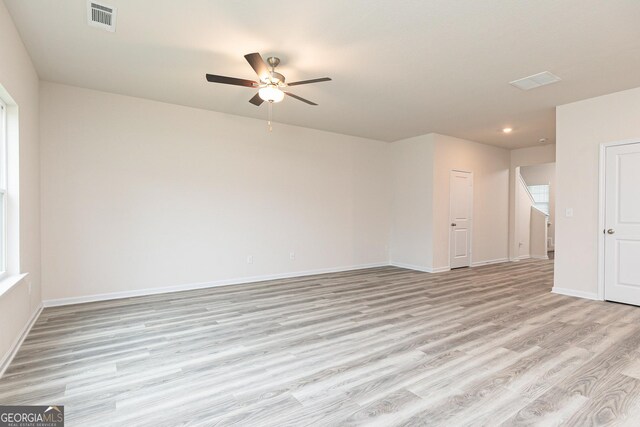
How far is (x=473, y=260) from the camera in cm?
712

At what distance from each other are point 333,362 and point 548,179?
10375 millimetres

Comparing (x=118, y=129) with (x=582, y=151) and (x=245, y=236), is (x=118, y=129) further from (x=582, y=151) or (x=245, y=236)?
(x=582, y=151)

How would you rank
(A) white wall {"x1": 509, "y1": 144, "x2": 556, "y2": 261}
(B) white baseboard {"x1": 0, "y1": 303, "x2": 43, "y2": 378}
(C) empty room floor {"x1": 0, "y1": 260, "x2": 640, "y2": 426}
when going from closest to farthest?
1. (C) empty room floor {"x1": 0, "y1": 260, "x2": 640, "y2": 426}
2. (B) white baseboard {"x1": 0, "y1": 303, "x2": 43, "y2": 378}
3. (A) white wall {"x1": 509, "y1": 144, "x2": 556, "y2": 261}

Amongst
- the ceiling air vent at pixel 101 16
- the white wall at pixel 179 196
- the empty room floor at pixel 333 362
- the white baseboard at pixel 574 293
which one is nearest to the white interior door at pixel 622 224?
the white baseboard at pixel 574 293

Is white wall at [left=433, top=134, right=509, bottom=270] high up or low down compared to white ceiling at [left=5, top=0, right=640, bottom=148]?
down

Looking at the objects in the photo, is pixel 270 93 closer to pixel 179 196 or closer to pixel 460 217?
pixel 179 196

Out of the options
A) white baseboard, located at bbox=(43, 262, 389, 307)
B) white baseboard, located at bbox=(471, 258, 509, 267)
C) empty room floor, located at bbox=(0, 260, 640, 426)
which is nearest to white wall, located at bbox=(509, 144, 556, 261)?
white baseboard, located at bbox=(471, 258, 509, 267)

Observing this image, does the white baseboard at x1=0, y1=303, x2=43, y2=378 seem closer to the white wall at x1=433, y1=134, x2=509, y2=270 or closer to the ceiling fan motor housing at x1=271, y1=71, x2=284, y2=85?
the ceiling fan motor housing at x1=271, y1=71, x2=284, y2=85

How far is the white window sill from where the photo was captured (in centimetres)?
246

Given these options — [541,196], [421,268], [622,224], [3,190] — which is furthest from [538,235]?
[3,190]

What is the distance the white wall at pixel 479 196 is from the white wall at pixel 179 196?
5.34 ft

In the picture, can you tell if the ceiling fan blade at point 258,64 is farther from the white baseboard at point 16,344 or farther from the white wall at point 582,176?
the white wall at point 582,176

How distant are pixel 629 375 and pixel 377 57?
3.36m

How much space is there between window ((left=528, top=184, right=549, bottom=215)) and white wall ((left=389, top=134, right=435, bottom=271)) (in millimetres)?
6121
